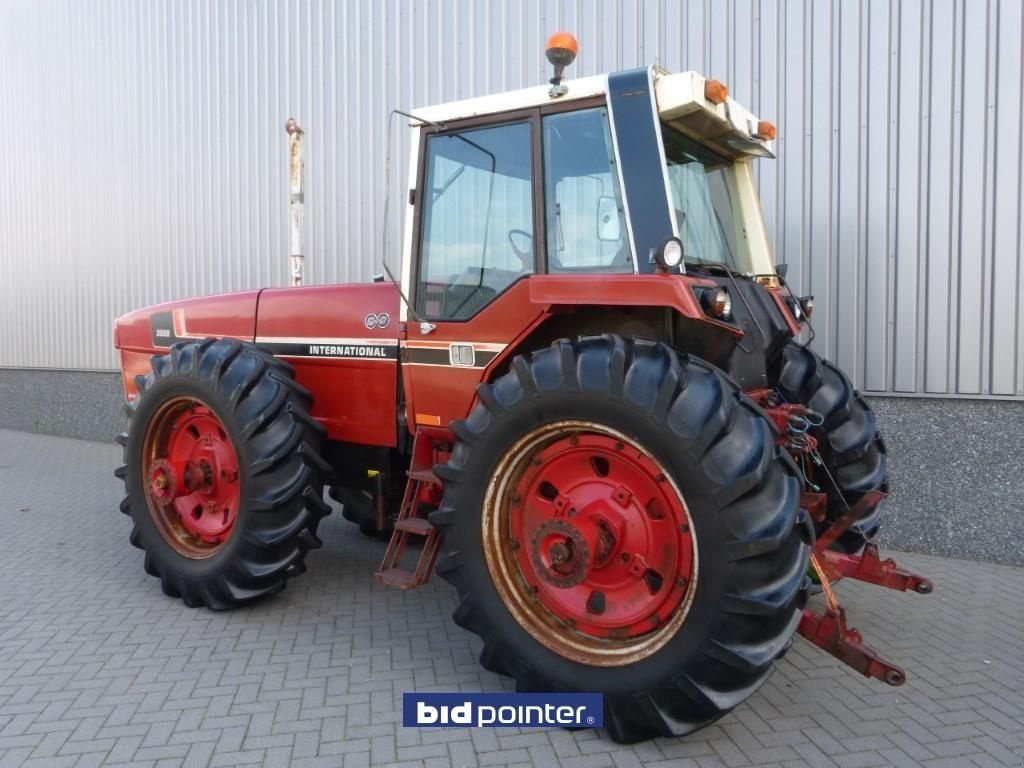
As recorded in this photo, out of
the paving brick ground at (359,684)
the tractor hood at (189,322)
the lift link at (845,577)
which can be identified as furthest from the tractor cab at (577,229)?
the tractor hood at (189,322)

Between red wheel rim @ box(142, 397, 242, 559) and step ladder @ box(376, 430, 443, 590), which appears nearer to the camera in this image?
step ladder @ box(376, 430, 443, 590)

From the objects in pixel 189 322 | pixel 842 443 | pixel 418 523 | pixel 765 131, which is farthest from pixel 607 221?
pixel 189 322

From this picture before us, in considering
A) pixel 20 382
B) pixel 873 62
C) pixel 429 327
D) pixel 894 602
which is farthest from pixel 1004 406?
pixel 20 382

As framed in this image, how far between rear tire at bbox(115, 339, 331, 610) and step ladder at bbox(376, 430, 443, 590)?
1.82 ft

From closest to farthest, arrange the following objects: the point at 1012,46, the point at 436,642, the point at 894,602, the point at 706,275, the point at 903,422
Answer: the point at 706,275 < the point at 436,642 < the point at 894,602 < the point at 1012,46 < the point at 903,422

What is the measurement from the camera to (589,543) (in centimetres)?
293

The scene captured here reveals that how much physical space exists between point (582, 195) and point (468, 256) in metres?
0.64

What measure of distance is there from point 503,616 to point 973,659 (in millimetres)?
2316

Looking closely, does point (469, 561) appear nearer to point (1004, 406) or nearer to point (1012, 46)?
point (1004, 406)

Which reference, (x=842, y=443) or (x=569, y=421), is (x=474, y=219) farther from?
(x=842, y=443)

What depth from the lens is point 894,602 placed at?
4.34 meters

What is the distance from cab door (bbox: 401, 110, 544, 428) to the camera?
11.2 feet

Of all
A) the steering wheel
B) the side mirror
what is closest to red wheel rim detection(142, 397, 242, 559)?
the steering wheel

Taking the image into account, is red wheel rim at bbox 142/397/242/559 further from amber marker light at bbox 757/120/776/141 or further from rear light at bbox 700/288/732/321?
amber marker light at bbox 757/120/776/141
